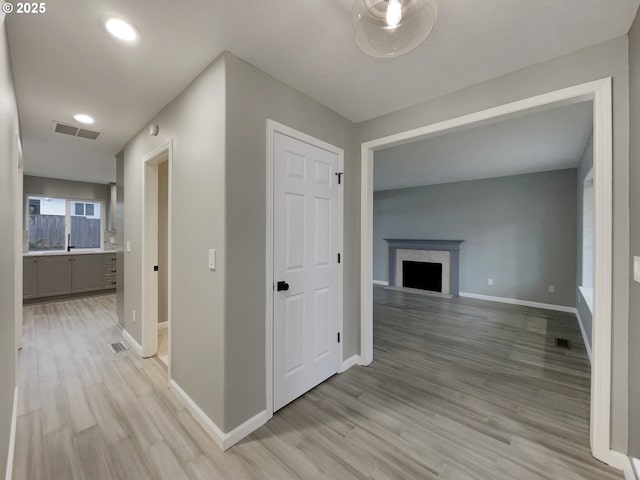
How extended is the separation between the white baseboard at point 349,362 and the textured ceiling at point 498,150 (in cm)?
274

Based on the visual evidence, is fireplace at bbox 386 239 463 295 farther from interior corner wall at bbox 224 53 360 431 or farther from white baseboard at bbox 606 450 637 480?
interior corner wall at bbox 224 53 360 431

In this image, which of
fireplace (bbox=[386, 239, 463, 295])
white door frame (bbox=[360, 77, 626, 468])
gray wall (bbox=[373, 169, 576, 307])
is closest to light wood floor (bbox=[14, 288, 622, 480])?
white door frame (bbox=[360, 77, 626, 468])

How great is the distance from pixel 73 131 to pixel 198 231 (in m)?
2.44

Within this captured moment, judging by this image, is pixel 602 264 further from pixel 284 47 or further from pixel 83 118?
pixel 83 118

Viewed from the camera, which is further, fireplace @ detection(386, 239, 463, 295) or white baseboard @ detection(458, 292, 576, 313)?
fireplace @ detection(386, 239, 463, 295)

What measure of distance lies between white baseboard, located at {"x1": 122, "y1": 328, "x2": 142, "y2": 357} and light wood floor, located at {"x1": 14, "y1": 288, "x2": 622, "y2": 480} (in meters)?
0.12

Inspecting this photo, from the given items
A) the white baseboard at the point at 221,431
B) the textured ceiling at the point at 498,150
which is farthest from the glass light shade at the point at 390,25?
the white baseboard at the point at 221,431

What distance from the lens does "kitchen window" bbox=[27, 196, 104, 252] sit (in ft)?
18.0

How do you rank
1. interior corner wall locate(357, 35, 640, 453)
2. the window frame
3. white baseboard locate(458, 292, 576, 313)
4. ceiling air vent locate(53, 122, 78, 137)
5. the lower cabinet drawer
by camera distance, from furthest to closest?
the lower cabinet drawer → the window frame → white baseboard locate(458, 292, 576, 313) → ceiling air vent locate(53, 122, 78, 137) → interior corner wall locate(357, 35, 640, 453)

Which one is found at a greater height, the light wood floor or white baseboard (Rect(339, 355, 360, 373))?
white baseboard (Rect(339, 355, 360, 373))

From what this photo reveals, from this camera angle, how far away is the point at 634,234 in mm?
1413

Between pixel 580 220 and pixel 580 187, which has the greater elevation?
pixel 580 187

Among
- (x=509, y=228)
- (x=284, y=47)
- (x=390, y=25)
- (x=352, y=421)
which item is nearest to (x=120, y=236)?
(x=284, y=47)

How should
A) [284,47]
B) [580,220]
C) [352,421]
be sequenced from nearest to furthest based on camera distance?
[284,47] < [352,421] < [580,220]
